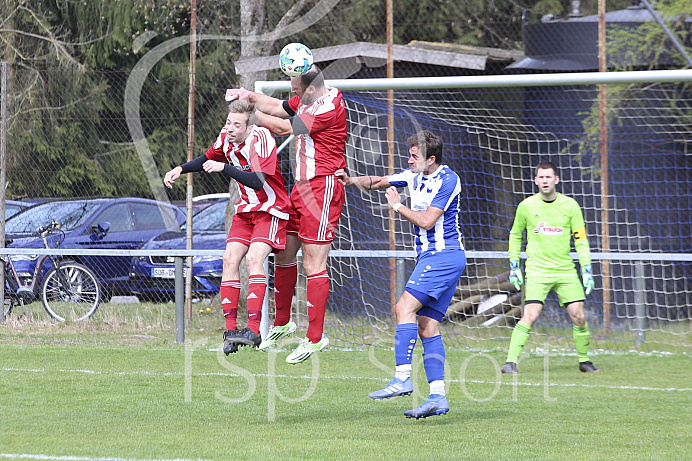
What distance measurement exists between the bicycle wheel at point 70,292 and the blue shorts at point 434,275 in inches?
279

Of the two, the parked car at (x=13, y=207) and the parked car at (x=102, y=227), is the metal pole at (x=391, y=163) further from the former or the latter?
the parked car at (x=13, y=207)

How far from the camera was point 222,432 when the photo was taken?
638 cm

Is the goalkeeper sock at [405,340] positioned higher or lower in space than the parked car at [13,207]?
lower

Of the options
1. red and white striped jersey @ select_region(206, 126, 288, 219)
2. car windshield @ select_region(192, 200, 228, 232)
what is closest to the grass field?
red and white striped jersey @ select_region(206, 126, 288, 219)

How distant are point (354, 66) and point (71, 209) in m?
Answer: 4.87

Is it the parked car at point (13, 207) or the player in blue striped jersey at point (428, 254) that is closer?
the player in blue striped jersey at point (428, 254)

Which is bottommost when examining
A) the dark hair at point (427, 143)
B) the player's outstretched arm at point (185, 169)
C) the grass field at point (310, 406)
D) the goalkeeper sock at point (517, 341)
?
the grass field at point (310, 406)

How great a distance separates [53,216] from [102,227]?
746 mm

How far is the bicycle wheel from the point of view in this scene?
42.3 ft

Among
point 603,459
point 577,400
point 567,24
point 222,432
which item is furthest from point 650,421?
Result: point 567,24

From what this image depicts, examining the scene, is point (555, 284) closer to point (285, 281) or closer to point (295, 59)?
point (285, 281)

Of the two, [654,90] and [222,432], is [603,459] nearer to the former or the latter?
[222,432]

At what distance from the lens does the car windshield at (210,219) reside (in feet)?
49.5

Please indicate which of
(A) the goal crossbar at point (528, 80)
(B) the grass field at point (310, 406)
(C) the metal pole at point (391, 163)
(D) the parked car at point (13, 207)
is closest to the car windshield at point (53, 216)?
(D) the parked car at point (13, 207)
